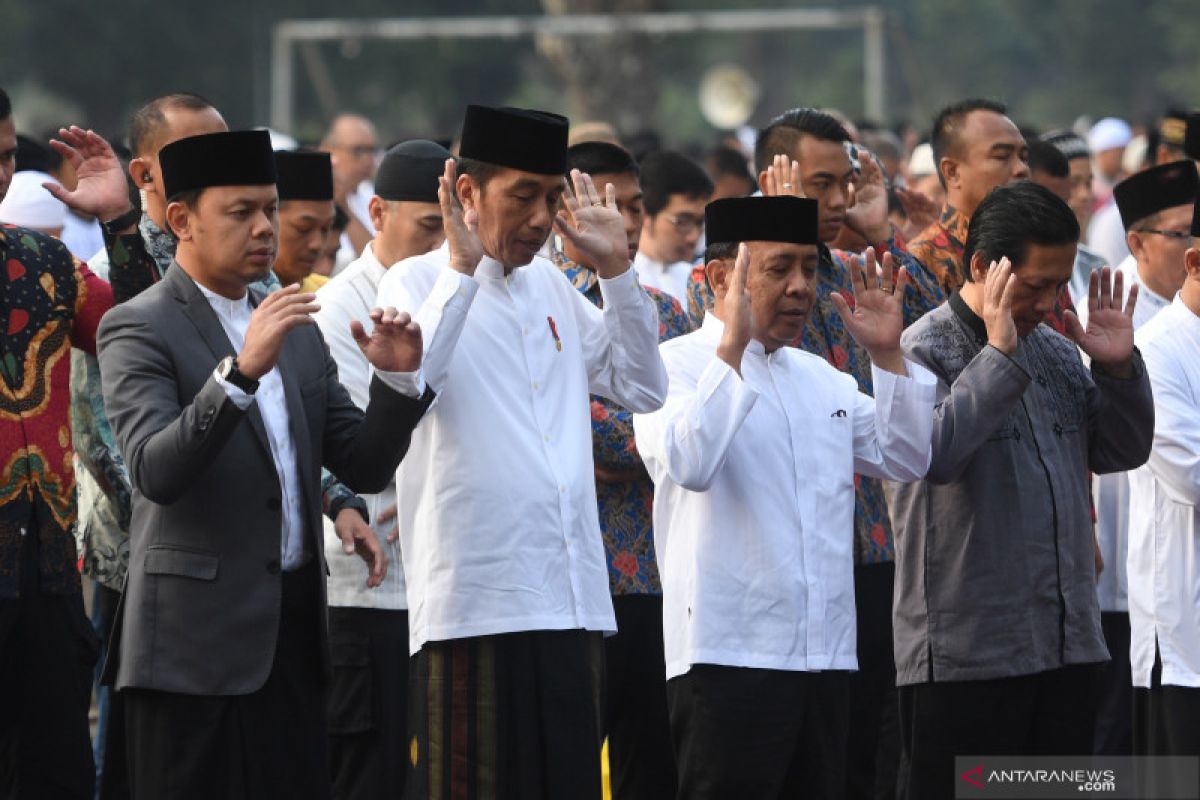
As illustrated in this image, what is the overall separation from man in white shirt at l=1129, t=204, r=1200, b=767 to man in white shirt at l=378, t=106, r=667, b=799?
1.90 metres

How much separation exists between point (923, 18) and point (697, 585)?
51.7m

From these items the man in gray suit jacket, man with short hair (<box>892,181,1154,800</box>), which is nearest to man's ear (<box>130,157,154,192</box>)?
the man in gray suit jacket

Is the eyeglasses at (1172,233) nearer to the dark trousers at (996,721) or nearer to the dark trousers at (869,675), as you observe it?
the dark trousers at (869,675)

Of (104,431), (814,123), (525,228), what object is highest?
(814,123)

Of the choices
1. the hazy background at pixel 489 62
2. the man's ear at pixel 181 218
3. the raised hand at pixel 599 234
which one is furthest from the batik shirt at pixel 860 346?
the hazy background at pixel 489 62

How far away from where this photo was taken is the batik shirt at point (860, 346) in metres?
7.16

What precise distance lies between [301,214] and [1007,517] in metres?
2.97

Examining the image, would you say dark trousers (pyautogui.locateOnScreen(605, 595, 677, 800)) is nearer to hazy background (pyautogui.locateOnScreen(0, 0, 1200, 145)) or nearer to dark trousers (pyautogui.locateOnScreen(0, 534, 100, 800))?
dark trousers (pyautogui.locateOnScreen(0, 534, 100, 800))

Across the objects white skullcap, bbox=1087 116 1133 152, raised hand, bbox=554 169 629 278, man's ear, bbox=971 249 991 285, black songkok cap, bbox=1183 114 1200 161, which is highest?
white skullcap, bbox=1087 116 1133 152

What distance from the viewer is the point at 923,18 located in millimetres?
56219

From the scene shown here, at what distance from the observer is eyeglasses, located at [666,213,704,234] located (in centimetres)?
957

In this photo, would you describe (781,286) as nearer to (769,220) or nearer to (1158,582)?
(769,220)

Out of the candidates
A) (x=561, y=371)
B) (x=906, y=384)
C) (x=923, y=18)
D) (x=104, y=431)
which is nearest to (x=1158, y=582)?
(x=906, y=384)

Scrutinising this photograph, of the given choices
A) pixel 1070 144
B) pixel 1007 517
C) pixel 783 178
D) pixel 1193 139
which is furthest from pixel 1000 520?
pixel 1070 144
